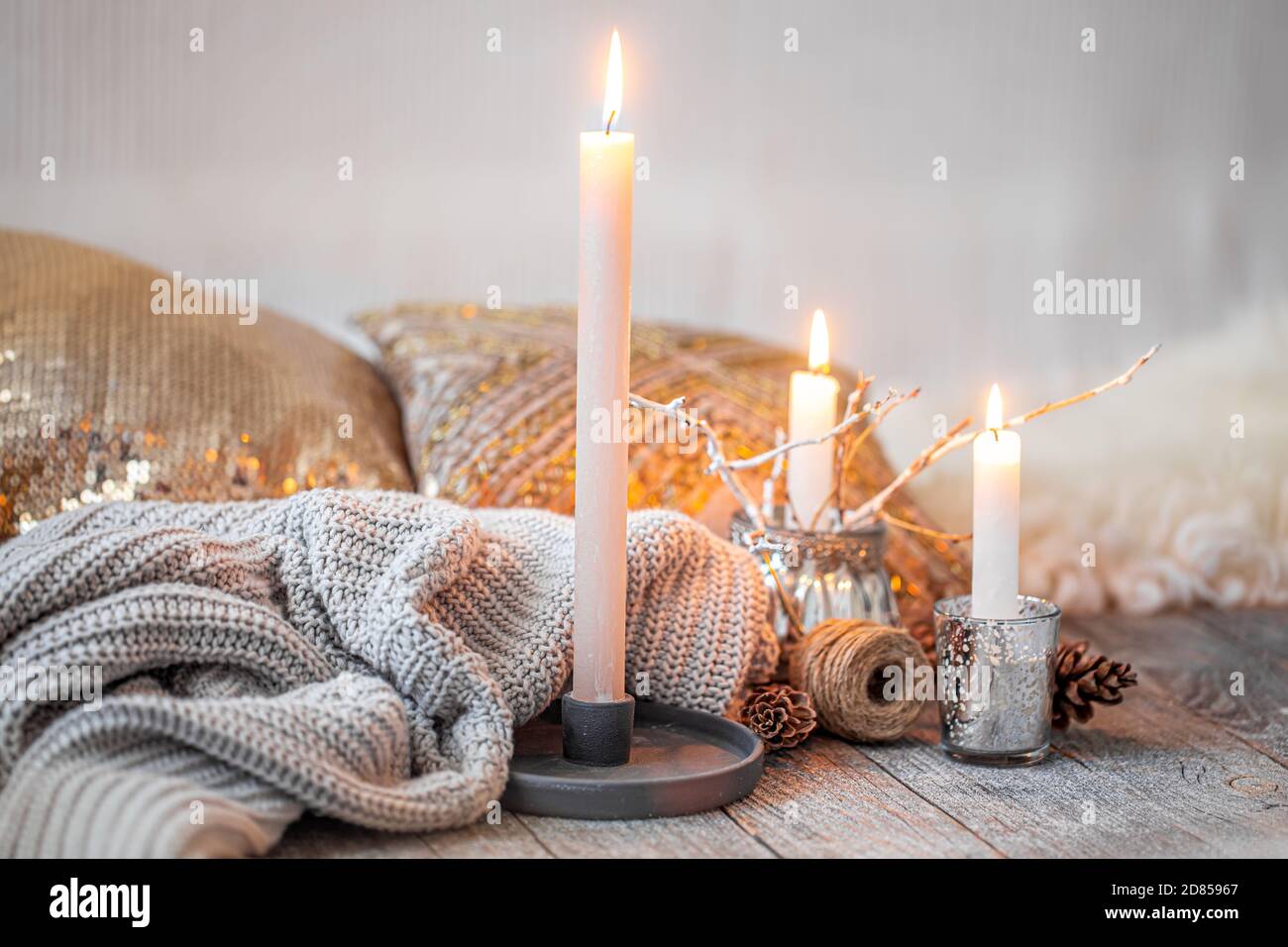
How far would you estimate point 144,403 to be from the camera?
1.08 metres

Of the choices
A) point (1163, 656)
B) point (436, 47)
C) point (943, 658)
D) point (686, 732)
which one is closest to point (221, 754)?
point (686, 732)

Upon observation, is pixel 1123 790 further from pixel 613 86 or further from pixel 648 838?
pixel 613 86

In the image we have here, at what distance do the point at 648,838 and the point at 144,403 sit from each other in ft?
1.98

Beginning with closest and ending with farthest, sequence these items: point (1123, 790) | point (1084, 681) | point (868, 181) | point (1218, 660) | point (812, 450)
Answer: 1. point (1123, 790)
2. point (1084, 681)
3. point (812, 450)
4. point (1218, 660)
5. point (868, 181)

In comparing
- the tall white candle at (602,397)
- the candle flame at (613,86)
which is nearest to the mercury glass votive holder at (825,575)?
the tall white candle at (602,397)

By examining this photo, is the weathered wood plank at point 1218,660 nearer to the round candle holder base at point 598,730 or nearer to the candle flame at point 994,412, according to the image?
the candle flame at point 994,412

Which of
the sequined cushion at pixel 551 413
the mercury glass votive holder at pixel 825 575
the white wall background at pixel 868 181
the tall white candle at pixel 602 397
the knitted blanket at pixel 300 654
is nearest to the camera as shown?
the knitted blanket at pixel 300 654

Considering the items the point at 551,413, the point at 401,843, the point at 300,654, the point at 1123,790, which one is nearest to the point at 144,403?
the point at 551,413

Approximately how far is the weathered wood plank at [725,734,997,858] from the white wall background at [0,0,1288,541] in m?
0.78

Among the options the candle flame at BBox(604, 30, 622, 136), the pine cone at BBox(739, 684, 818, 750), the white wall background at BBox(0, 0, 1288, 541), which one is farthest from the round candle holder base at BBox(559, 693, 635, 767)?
the white wall background at BBox(0, 0, 1288, 541)

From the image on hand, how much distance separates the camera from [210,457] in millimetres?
1071

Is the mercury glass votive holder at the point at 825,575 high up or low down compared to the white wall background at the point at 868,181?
down

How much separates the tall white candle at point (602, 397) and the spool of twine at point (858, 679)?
16cm

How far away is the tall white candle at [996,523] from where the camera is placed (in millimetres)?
832
